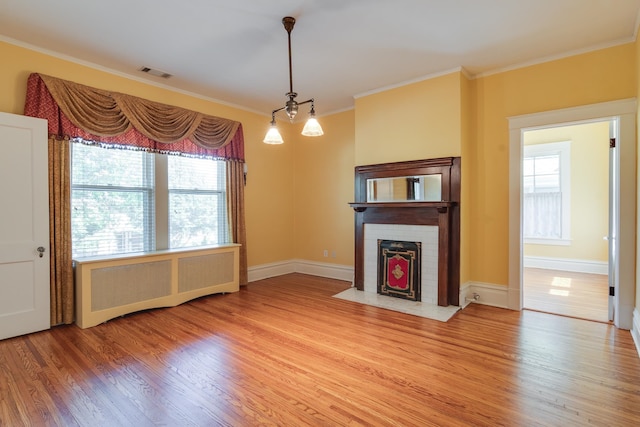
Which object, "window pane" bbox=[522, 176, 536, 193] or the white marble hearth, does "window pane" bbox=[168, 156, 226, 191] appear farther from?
"window pane" bbox=[522, 176, 536, 193]

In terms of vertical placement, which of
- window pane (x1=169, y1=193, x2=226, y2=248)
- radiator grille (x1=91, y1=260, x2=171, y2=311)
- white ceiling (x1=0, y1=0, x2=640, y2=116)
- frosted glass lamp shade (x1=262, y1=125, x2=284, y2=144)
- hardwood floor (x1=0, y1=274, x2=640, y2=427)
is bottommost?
hardwood floor (x1=0, y1=274, x2=640, y2=427)

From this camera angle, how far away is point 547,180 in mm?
6340

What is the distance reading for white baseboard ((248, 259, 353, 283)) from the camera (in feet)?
18.1

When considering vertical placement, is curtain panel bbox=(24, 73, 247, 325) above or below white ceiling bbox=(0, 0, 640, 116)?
below

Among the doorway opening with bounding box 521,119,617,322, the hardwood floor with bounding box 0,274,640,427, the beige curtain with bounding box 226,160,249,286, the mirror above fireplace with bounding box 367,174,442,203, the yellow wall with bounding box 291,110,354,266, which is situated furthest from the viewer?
the doorway opening with bounding box 521,119,617,322

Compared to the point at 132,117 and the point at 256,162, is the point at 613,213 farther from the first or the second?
the point at 132,117

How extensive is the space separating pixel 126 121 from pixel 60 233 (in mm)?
1435

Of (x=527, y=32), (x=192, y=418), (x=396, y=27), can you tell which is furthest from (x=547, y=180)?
(x=192, y=418)

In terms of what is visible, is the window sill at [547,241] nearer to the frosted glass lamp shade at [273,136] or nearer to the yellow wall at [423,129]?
the yellow wall at [423,129]

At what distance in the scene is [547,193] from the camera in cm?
632

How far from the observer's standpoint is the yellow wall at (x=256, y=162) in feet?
11.9

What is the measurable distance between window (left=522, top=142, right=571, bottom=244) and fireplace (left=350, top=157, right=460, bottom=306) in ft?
9.54

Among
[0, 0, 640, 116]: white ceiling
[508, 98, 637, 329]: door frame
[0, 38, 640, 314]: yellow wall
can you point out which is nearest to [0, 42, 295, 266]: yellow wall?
[0, 38, 640, 314]: yellow wall

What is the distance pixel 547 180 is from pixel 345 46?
522 cm
